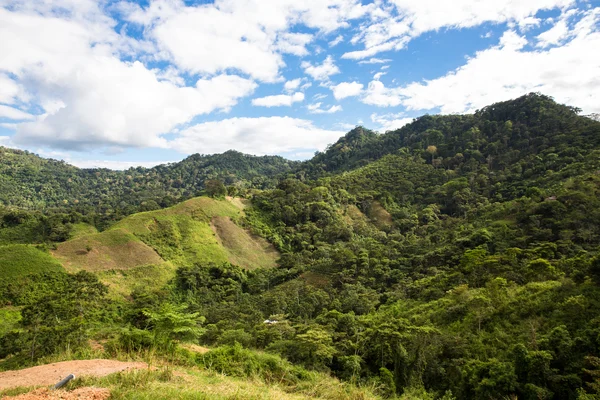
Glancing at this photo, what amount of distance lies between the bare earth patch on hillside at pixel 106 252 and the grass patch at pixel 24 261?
1.52 meters

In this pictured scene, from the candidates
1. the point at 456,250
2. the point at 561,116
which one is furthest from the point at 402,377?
the point at 561,116

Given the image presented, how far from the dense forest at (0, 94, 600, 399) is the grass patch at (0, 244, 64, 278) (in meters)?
0.85

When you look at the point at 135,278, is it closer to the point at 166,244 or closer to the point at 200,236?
the point at 166,244

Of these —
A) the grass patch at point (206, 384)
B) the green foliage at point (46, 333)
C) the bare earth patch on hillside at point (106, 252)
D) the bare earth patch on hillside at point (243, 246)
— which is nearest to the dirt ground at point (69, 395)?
the grass patch at point (206, 384)

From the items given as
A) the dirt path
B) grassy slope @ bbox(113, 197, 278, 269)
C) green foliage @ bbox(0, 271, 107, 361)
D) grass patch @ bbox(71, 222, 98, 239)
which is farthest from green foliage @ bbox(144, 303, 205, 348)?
grass patch @ bbox(71, 222, 98, 239)

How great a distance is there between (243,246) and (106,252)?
19.0 meters

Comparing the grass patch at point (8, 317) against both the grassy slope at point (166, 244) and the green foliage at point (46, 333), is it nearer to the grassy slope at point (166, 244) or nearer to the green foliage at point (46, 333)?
the grassy slope at point (166, 244)

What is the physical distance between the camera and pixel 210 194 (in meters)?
60.6

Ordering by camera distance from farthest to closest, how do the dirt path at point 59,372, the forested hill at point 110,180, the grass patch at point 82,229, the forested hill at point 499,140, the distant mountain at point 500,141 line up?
1. the forested hill at point 110,180
2. the forested hill at point 499,140
3. the distant mountain at point 500,141
4. the grass patch at point 82,229
5. the dirt path at point 59,372

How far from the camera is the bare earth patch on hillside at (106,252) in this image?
123 ft

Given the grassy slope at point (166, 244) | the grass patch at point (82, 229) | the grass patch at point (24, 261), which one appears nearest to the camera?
the grass patch at point (24, 261)

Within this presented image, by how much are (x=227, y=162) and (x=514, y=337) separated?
160568mm

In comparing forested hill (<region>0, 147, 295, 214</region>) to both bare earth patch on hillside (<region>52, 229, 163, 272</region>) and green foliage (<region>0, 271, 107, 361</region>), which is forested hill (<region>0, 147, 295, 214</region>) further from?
green foliage (<region>0, 271, 107, 361</region>)

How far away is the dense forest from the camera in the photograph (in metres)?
13.0
